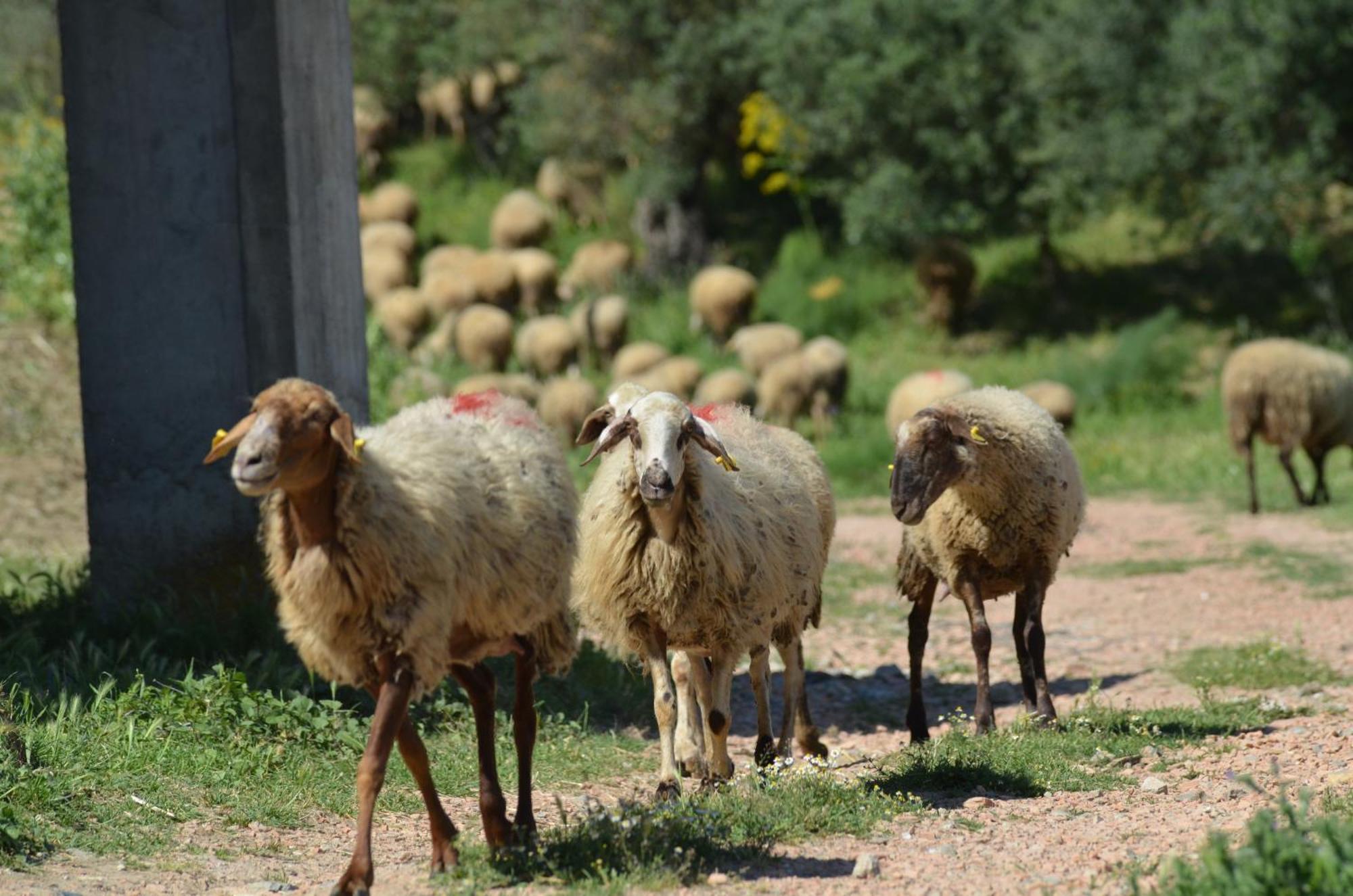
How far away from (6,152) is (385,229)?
687 cm

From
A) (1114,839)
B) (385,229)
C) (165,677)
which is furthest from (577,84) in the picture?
(1114,839)

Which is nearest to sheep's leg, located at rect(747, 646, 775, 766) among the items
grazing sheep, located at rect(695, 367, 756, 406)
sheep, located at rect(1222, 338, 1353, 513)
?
sheep, located at rect(1222, 338, 1353, 513)

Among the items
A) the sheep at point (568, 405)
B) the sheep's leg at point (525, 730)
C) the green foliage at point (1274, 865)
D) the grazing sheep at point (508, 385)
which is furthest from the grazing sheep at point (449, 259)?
the green foliage at point (1274, 865)

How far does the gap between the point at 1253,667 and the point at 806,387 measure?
1134 centimetres

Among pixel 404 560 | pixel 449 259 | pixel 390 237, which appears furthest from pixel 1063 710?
pixel 390 237

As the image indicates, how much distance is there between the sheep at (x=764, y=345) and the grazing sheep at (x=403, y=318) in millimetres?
5045

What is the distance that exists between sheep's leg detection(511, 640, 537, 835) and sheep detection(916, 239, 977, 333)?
60.5 feet

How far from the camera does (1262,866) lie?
4.21m

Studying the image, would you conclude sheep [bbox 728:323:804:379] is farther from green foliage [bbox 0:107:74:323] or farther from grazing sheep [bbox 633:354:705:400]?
green foliage [bbox 0:107:74:323]

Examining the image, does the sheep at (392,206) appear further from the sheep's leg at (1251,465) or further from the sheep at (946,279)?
the sheep's leg at (1251,465)

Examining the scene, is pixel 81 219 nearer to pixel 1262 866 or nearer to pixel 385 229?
pixel 1262 866

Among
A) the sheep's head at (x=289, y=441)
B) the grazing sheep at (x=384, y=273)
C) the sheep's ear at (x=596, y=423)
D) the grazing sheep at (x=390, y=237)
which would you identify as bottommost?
the sheep's ear at (x=596, y=423)

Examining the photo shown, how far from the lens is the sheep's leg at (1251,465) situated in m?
15.0

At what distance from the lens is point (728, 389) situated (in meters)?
20.0
